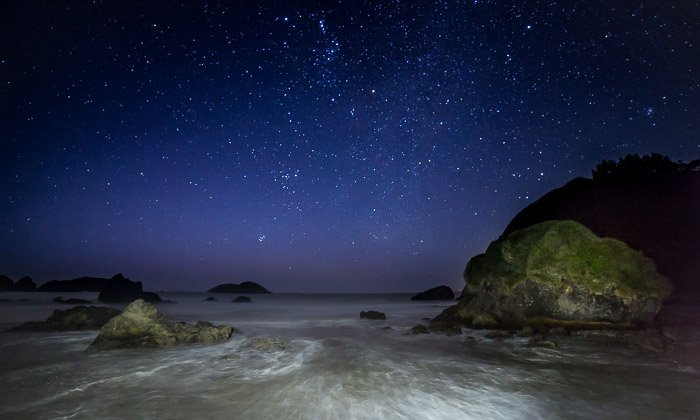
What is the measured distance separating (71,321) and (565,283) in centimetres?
2400

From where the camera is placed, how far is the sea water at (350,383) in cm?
628

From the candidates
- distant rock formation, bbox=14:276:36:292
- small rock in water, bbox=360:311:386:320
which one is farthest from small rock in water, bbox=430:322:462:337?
distant rock formation, bbox=14:276:36:292

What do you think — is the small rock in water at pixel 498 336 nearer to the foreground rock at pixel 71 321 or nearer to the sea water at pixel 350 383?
the sea water at pixel 350 383

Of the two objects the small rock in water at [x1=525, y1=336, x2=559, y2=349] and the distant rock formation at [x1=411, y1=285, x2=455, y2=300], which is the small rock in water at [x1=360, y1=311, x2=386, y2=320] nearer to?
the small rock in water at [x1=525, y1=336, x2=559, y2=349]

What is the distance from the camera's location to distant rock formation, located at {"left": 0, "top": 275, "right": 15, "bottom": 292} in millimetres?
78125

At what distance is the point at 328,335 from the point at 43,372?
11.3 m

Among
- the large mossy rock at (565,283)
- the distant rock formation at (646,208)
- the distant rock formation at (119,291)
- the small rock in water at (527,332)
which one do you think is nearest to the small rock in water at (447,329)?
the large mossy rock at (565,283)

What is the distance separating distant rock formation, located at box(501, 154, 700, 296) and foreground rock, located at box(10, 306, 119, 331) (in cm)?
2793

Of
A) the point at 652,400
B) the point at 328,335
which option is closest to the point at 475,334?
the point at 328,335

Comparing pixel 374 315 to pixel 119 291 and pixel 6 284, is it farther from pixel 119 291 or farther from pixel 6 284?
pixel 6 284

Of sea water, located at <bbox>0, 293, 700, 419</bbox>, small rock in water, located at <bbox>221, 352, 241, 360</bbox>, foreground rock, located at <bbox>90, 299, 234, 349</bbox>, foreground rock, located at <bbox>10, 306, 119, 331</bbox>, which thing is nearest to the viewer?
sea water, located at <bbox>0, 293, 700, 419</bbox>

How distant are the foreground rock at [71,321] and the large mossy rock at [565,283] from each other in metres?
19.7

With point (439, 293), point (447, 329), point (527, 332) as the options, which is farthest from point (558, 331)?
point (439, 293)

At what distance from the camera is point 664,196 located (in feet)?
68.8
